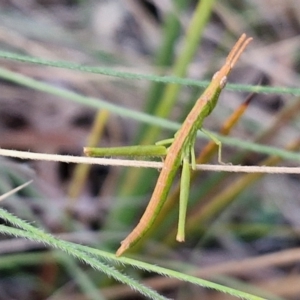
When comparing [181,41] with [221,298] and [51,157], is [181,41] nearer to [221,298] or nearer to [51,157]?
[221,298]

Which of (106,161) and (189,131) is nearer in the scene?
(106,161)

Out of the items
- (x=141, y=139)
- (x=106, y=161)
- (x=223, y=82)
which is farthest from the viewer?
(x=141, y=139)

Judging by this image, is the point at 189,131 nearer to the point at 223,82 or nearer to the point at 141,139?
the point at 223,82

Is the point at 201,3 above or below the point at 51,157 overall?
above

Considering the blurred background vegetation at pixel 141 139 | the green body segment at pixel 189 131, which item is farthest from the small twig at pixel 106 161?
the blurred background vegetation at pixel 141 139

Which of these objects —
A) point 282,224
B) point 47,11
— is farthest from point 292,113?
point 47,11

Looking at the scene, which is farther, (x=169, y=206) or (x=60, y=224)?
(x=60, y=224)

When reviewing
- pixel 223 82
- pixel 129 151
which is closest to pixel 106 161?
pixel 129 151

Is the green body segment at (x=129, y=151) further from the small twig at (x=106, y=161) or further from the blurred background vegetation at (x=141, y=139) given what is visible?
the blurred background vegetation at (x=141, y=139)
